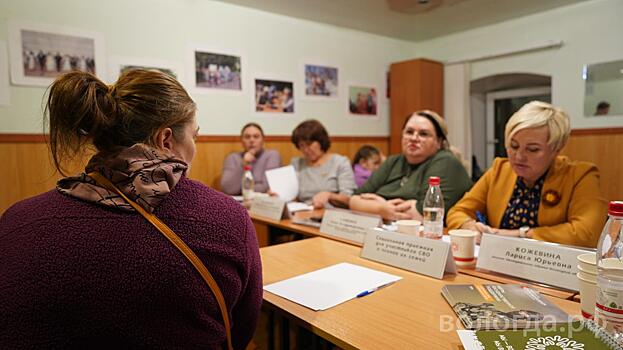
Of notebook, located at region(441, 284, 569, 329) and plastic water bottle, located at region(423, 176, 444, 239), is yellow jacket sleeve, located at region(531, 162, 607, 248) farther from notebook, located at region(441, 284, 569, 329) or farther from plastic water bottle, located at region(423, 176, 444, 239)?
notebook, located at region(441, 284, 569, 329)

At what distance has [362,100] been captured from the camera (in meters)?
5.02

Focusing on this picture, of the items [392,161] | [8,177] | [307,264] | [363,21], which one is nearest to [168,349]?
[307,264]

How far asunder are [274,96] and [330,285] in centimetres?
328

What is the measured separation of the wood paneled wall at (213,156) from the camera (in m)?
2.97

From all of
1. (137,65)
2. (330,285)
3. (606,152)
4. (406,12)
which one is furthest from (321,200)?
(606,152)

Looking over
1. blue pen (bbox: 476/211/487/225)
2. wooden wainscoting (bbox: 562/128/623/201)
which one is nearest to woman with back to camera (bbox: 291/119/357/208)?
blue pen (bbox: 476/211/487/225)

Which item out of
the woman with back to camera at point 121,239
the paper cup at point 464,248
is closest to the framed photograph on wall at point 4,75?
the woman with back to camera at point 121,239

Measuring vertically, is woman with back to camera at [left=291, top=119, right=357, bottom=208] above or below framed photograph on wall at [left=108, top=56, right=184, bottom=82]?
below

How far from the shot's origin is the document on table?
41.8 inches

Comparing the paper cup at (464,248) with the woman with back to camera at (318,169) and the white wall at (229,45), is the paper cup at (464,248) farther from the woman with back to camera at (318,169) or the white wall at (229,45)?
the white wall at (229,45)

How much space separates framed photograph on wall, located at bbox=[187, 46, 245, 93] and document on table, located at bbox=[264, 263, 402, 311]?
9.48 ft

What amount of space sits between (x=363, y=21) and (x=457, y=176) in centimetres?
306

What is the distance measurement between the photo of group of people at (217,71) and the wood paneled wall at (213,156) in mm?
510

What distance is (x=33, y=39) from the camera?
2.96m
